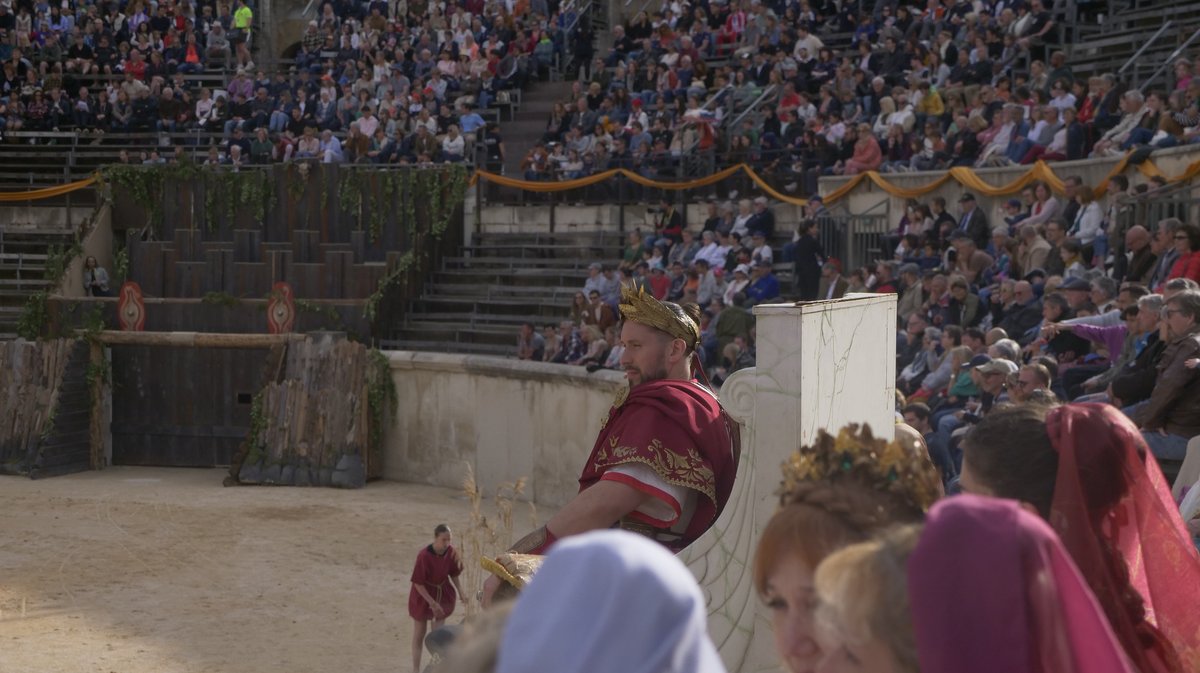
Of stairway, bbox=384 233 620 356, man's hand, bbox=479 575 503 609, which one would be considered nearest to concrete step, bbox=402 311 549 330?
stairway, bbox=384 233 620 356

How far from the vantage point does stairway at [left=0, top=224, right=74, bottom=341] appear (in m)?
21.9

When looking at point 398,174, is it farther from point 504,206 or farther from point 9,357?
point 9,357

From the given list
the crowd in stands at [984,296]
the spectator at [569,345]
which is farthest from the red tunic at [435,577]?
the spectator at [569,345]

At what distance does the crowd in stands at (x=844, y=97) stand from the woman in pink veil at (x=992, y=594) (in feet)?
38.9

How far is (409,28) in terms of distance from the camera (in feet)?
97.6

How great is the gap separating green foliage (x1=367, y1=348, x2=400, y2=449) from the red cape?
45.6ft

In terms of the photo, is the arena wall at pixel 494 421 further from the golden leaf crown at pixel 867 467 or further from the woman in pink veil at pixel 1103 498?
the golden leaf crown at pixel 867 467

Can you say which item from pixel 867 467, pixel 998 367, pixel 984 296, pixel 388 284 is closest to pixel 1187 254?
pixel 998 367

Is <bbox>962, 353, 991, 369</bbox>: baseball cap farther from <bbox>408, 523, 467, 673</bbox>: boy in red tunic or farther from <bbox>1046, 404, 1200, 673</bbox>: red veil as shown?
<bbox>1046, 404, 1200, 673</bbox>: red veil

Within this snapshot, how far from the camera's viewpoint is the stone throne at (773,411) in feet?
15.2

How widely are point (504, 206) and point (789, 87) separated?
477 cm

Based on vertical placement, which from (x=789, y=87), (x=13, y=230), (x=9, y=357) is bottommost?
(x=9, y=357)

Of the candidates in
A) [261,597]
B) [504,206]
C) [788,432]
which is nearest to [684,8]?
[504,206]

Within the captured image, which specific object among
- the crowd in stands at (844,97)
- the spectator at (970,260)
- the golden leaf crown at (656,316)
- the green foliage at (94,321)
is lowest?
the green foliage at (94,321)
